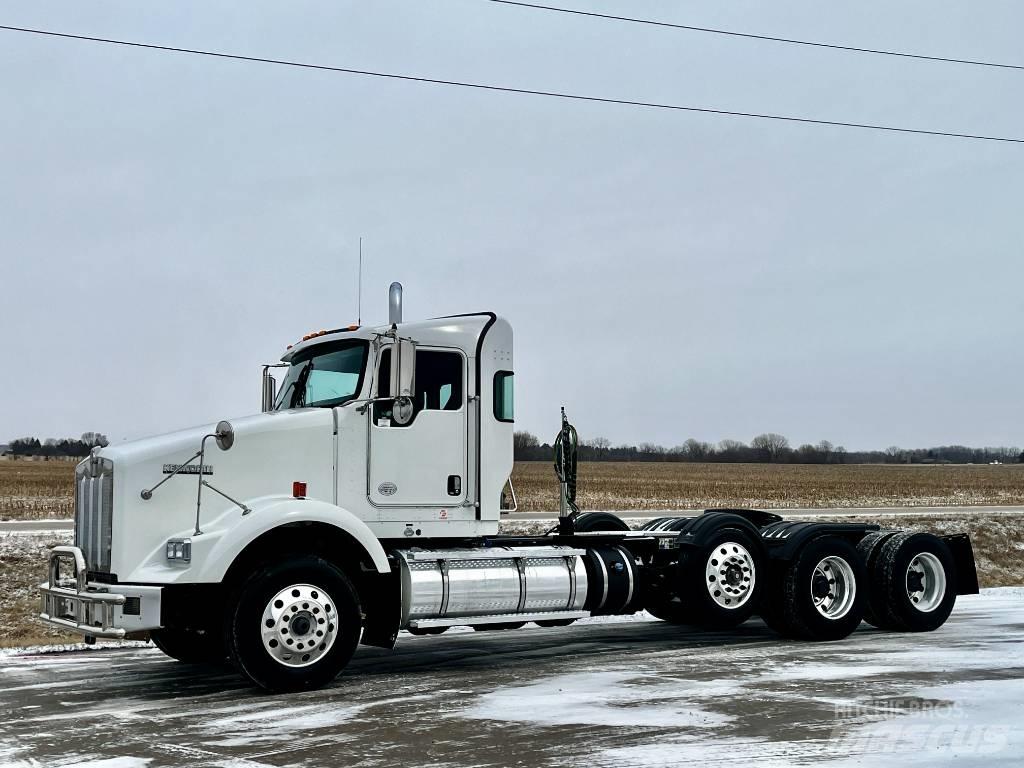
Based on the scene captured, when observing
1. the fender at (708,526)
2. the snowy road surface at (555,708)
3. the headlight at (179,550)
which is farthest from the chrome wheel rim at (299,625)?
the fender at (708,526)

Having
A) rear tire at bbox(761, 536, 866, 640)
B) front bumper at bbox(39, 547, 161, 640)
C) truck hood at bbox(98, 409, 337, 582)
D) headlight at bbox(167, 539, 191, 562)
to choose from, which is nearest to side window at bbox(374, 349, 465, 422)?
truck hood at bbox(98, 409, 337, 582)

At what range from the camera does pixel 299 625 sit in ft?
32.7

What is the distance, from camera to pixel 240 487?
10.5 meters

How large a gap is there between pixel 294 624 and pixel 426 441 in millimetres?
2216

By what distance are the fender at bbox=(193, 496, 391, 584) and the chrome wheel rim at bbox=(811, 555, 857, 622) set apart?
535cm

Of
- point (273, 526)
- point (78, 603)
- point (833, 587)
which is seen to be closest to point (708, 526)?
point (833, 587)

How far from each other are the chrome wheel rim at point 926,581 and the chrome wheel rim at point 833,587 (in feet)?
3.18

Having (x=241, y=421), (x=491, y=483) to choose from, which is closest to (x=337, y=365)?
(x=241, y=421)

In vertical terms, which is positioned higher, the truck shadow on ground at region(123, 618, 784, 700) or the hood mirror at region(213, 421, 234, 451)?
the hood mirror at region(213, 421, 234, 451)

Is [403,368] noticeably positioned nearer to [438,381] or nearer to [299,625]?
[438,381]

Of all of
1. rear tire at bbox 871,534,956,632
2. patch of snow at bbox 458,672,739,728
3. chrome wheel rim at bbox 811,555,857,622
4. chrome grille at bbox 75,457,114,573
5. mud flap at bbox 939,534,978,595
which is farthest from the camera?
mud flap at bbox 939,534,978,595

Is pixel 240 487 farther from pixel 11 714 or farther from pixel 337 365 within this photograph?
pixel 11 714

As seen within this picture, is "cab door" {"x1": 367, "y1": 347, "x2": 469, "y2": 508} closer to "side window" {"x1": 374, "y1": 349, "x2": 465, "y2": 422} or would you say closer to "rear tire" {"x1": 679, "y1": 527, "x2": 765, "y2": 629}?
"side window" {"x1": 374, "y1": 349, "x2": 465, "y2": 422}

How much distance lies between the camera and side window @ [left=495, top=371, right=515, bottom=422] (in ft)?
38.3
